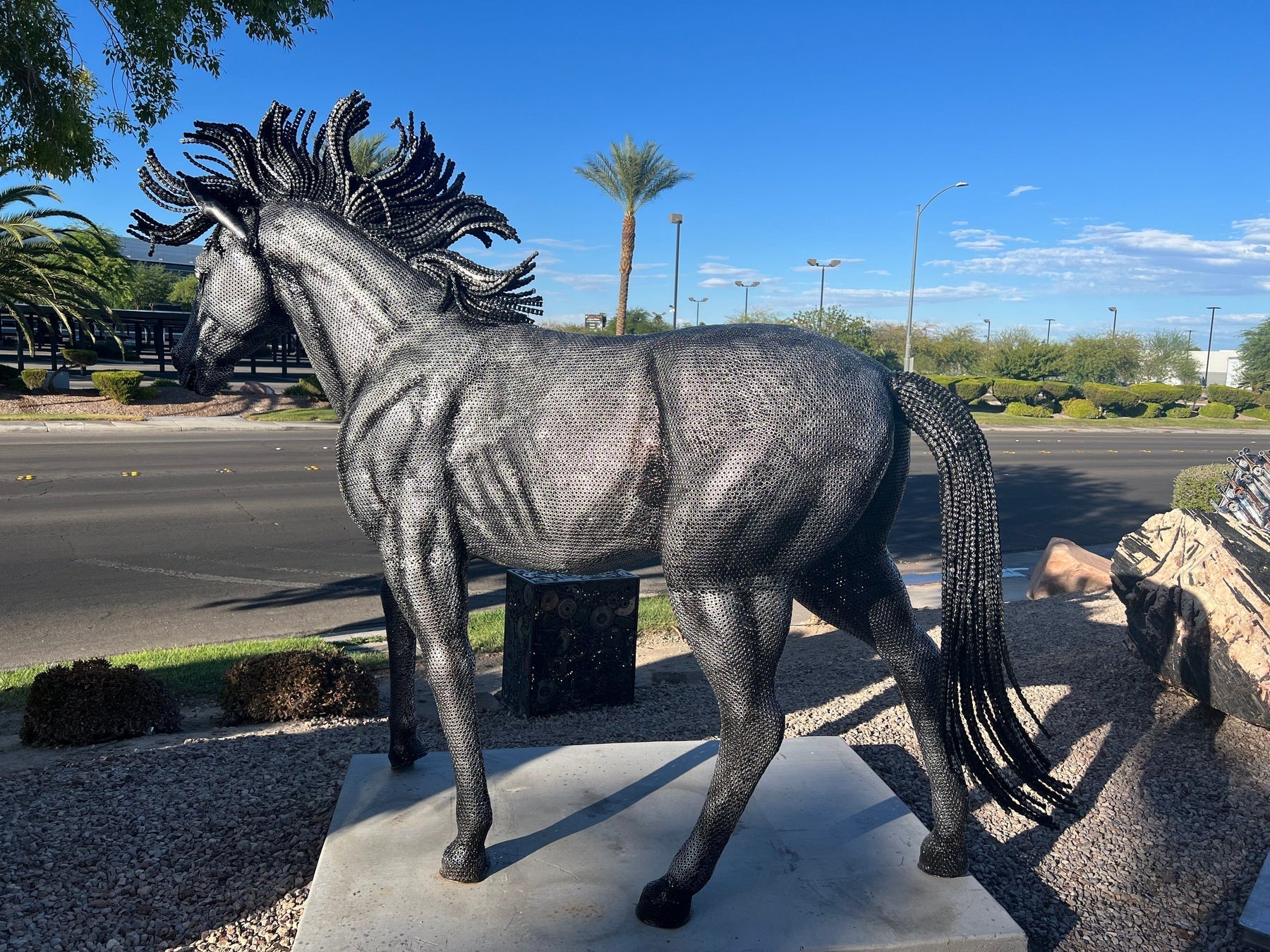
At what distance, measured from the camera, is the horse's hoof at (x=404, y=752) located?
3.68 metres

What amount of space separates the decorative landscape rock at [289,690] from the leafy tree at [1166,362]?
61.7 metres

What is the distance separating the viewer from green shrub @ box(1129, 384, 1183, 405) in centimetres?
4134

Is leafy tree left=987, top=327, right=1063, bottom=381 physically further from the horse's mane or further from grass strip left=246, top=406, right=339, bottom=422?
the horse's mane

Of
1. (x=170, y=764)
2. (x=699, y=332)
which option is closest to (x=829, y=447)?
(x=699, y=332)

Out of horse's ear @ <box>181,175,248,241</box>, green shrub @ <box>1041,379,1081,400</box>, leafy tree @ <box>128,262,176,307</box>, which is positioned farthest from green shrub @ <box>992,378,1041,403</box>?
leafy tree @ <box>128,262,176,307</box>

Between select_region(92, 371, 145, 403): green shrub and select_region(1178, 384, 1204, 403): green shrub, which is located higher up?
select_region(1178, 384, 1204, 403): green shrub

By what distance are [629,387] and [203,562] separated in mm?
7146

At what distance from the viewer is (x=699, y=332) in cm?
279

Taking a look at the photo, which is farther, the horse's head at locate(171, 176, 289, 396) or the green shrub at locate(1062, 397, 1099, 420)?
the green shrub at locate(1062, 397, 1099, 420)

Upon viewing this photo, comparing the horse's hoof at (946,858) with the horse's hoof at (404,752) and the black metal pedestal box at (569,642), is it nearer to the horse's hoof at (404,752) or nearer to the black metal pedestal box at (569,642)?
the horse's hoof at (404,752)

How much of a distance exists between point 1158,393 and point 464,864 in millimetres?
46406

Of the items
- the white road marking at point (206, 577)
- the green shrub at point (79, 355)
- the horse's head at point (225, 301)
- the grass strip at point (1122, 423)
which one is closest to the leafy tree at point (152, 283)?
the green shrub at point (79, 355)

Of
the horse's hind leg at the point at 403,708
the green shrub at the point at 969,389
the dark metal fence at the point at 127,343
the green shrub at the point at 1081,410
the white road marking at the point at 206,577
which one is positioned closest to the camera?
the horse's hind leg at the point at 403,708

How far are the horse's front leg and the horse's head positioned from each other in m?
0.85
